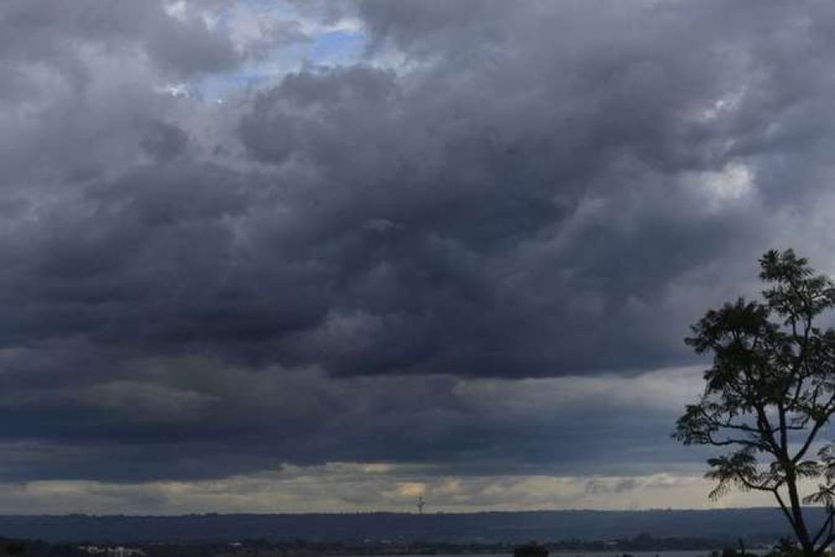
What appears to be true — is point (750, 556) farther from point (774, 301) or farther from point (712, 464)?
point (774, 301)

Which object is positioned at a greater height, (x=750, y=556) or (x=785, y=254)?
(x=785, y=254)

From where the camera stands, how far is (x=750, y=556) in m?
51.3

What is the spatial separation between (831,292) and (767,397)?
13.5 feet

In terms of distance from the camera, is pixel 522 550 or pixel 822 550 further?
pixel 522 550

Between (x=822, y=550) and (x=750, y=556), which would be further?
(x=750, y=556)

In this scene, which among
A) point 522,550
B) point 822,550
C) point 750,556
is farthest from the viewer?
point 522,550

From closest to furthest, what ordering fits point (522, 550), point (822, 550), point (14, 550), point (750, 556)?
point (822, 550) → point (750, 556) → point (522, 550) → point (14, 550)

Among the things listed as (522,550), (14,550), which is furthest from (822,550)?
(14,550)

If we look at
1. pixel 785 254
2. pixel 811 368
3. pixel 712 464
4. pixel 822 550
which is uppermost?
pixel 785 254

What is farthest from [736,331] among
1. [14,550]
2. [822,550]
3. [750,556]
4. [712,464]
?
[14,550]

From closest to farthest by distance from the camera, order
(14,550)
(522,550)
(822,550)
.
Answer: (822,550), (522,550), (14,550)

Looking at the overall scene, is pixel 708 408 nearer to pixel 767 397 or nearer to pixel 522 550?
pixel 767 397

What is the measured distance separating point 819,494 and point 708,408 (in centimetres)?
446

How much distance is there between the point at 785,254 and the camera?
44938 millimetres
